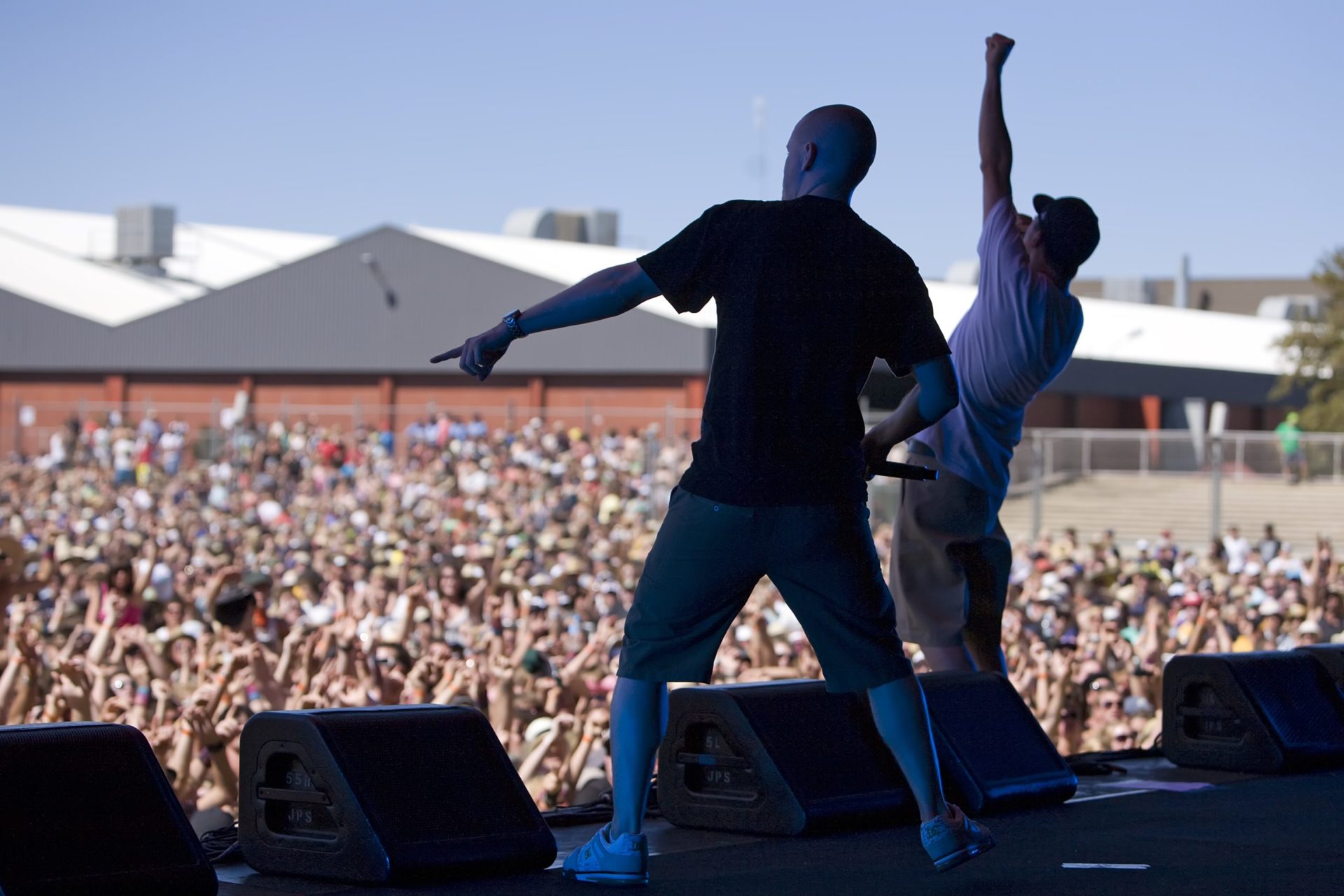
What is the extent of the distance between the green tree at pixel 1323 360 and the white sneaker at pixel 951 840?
4096 cm

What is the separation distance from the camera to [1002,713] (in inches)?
189

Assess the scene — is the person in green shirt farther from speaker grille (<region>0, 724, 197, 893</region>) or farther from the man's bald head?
speaker grille (<region>0, 724, 197, 893</region>)

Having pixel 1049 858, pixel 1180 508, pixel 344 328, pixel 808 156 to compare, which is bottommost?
pixel 1180 508

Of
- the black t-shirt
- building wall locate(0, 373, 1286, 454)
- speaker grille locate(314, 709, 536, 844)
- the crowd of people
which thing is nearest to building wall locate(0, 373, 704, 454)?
building wall locate(0, 373, 1286, 454)

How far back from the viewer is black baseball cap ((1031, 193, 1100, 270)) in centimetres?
479

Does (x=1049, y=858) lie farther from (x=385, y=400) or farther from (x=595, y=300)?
(x=385, y=400)

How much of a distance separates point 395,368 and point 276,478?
404 inches

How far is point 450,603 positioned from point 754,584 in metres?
9.72

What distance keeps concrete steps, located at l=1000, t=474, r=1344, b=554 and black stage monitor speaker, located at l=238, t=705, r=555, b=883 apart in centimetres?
1973

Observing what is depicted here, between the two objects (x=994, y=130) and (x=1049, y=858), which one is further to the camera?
(x=994, y=130)

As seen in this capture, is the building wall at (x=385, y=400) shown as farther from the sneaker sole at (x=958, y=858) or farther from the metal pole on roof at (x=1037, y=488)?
the sneaker sole at (x=958, y=858)

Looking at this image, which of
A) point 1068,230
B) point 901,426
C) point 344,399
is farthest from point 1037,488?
point 344,399

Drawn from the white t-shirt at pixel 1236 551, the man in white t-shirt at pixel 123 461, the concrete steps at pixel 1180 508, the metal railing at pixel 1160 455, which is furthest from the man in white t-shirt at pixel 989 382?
the man in white t-shirt at pixel 123 461

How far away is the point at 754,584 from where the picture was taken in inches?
137
